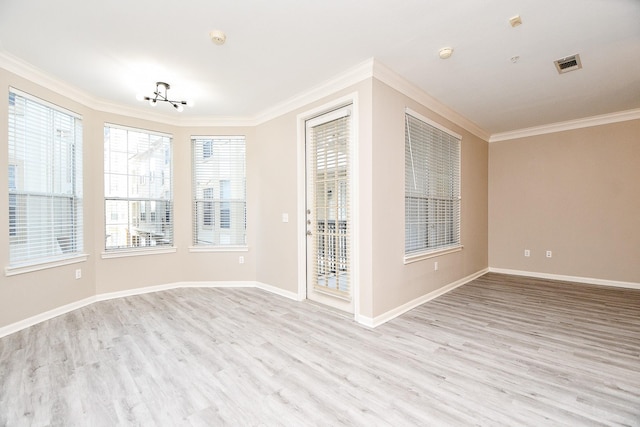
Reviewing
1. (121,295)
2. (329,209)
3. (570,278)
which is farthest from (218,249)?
(570,278)

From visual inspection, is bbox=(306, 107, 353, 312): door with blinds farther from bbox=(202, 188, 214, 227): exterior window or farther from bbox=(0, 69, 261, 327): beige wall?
bbox=(202, 188, 214, 227): exterior window

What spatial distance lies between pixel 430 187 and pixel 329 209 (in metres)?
1.53

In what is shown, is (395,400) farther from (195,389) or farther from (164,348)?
(164,348)

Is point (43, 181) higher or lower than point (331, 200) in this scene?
higher

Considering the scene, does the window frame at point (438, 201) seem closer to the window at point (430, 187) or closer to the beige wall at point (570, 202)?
the window at point (430, 187)

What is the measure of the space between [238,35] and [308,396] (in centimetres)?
293

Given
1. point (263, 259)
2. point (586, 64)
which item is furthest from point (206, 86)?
point (586, 64)

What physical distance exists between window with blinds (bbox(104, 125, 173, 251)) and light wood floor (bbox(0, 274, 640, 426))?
1.09 meters

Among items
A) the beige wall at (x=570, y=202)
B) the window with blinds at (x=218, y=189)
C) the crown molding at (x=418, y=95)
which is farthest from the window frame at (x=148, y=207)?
the beige wall at (x=570, y=202)

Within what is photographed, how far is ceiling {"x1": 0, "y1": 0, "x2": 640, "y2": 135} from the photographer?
2.14 metres

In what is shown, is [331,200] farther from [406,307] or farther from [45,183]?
[45,183]

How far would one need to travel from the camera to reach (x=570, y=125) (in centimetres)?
479

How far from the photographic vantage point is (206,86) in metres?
3.44

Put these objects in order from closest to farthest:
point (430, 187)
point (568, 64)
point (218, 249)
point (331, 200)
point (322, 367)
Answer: point (322, 367), point (568, 64), point (331, 200), point (430, 187), point (218, 249)
